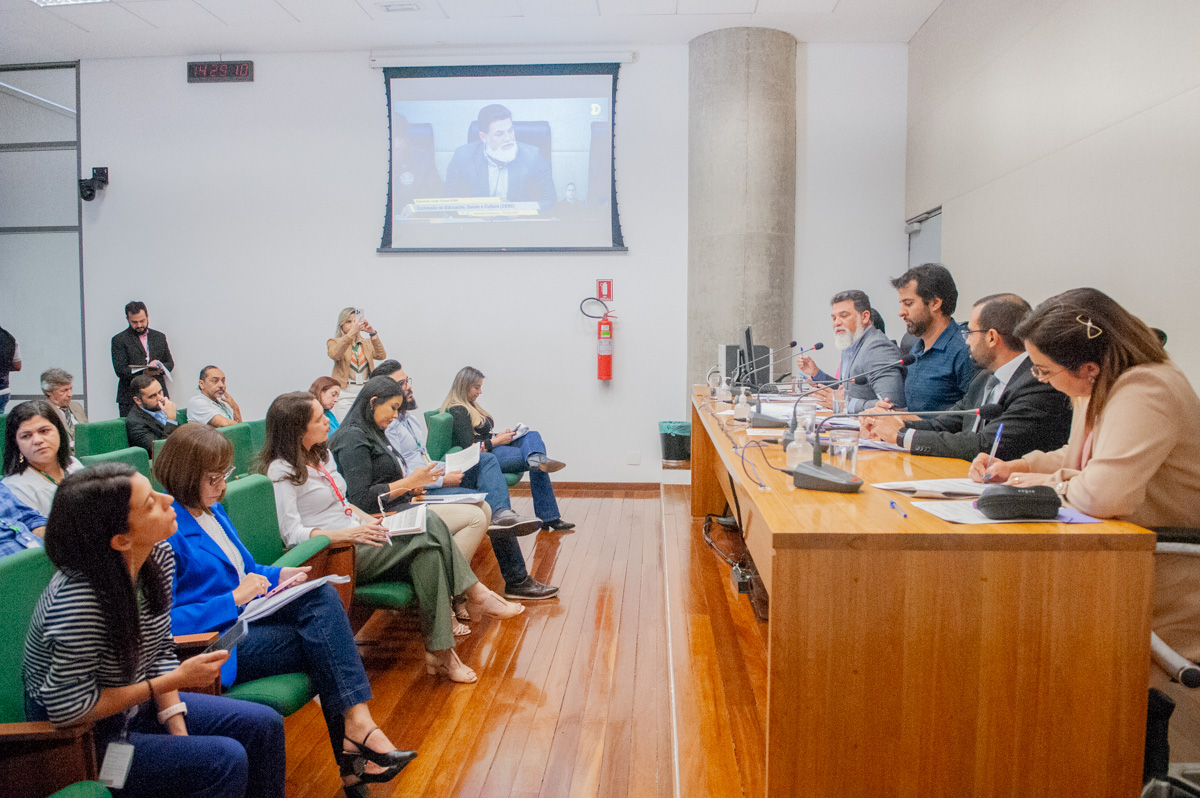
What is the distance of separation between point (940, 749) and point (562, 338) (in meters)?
4.71

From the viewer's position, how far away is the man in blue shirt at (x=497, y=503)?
349cm

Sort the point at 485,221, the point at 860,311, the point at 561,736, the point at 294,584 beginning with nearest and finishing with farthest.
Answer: the point at 294,584, the point at 561,736, the point at 860,311, the point at 485,221

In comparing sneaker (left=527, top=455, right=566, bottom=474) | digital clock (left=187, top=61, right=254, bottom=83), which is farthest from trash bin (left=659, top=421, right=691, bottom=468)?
digital clock (left=187, top=61, right=254, bottom=83)

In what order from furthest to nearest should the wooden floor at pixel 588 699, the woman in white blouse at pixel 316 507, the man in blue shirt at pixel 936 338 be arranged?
the man in blue shirt at pixel 936 338 → the woman in white blouse at pixel 316 507 → the wooden floor at pixel 588 699

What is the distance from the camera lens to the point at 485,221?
5.86 m

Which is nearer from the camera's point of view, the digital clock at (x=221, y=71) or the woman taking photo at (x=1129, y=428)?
the woman taking photo at (x=1129, y=428)

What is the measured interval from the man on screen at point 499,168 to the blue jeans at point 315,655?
4350mm

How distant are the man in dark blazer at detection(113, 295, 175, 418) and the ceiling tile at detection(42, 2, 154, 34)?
1.97m

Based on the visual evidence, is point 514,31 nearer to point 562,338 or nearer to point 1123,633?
point 562,338

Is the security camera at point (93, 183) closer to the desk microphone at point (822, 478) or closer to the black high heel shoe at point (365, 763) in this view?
the black high heel shoe at point (365, 763)

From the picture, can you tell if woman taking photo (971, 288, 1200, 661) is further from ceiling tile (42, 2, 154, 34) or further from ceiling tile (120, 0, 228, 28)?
ceiling tile (42, 2, 154, 34)

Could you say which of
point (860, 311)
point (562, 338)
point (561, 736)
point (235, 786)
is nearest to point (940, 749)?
point (561, 736)

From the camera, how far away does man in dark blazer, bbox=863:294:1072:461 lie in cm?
228

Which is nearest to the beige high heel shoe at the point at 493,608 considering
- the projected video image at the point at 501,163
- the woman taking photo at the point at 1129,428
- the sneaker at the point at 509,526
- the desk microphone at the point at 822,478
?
the sneaker at the point at 509,526
